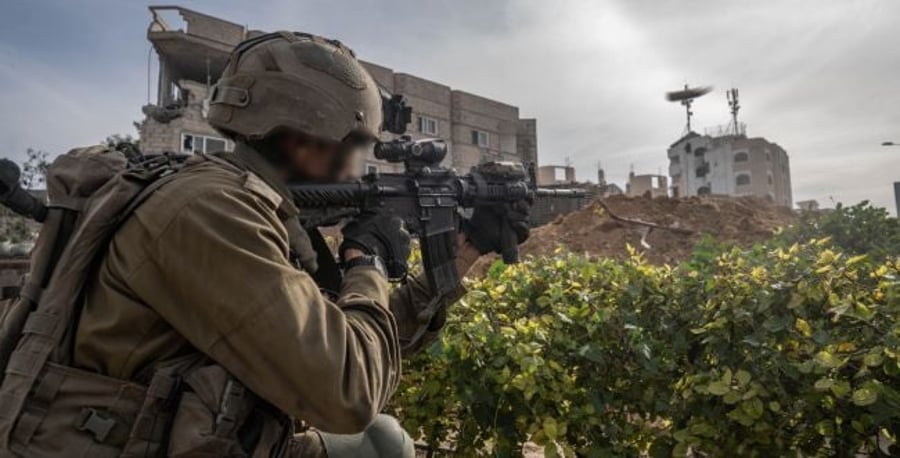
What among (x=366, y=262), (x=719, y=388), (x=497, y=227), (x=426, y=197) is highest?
(x=426, y=197)

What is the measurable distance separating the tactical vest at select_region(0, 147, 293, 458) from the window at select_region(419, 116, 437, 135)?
27.0 metres

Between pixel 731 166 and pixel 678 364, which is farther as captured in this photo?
pixel 731 166

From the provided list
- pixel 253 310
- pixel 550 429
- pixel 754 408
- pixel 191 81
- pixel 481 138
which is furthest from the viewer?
pixel 481 138

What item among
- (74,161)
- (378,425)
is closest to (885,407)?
(378,425)

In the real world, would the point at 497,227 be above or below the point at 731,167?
below

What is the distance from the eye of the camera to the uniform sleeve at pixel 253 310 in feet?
4.00

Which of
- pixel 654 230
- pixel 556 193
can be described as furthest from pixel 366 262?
pixel 654 230

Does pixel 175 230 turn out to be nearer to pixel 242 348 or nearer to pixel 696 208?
pixel 242 348

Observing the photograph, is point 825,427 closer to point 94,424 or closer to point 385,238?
point 385,238

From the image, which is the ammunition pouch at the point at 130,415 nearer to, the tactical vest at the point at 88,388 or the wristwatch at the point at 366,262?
the tactical vest at the point at 88,388

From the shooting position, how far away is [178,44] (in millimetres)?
19859

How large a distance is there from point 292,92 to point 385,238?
612mm

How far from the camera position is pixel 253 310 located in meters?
1.22

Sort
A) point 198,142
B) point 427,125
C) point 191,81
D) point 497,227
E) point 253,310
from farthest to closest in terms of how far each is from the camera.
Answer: point 427,125 → point 191,81 → point 198,142 → point 497,227 → point 253,310
